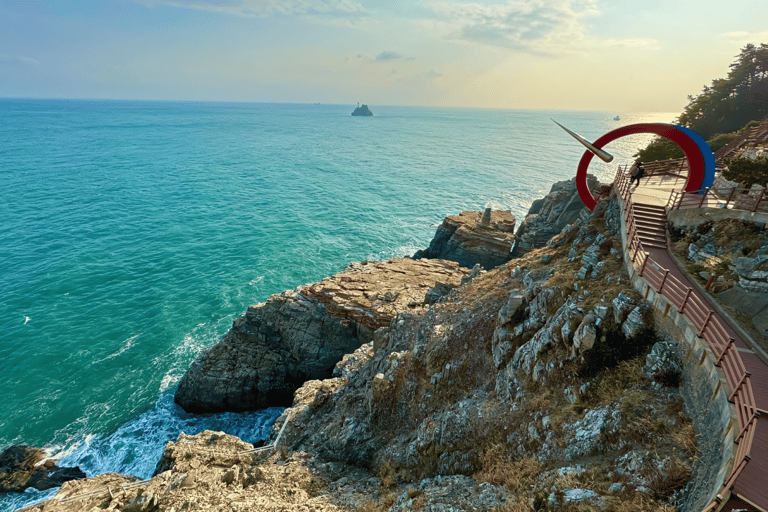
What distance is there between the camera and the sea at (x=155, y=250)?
3033 cm

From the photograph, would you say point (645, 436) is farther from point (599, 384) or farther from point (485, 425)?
point (485, 425)

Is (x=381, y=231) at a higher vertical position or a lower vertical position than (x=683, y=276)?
lower

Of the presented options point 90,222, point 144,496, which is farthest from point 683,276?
point 90,222

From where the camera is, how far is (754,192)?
17.5 m

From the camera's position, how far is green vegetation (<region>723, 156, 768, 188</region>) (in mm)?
18047

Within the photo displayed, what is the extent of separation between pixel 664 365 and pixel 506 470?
6112 millimetres

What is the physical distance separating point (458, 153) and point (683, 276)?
436ft

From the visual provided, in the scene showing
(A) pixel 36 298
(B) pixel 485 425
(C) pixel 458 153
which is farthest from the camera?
(C) pixel 458 153

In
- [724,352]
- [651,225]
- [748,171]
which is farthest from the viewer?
[651,225]

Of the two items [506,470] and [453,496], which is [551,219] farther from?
[453,496]

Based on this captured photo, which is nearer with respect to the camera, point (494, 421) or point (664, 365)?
point (664, 365)

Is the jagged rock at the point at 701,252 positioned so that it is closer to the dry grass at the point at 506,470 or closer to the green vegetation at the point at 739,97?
the dry grass at the point at 506,470

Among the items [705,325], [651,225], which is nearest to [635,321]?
[705,325]

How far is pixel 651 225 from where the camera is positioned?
61.6 ft
